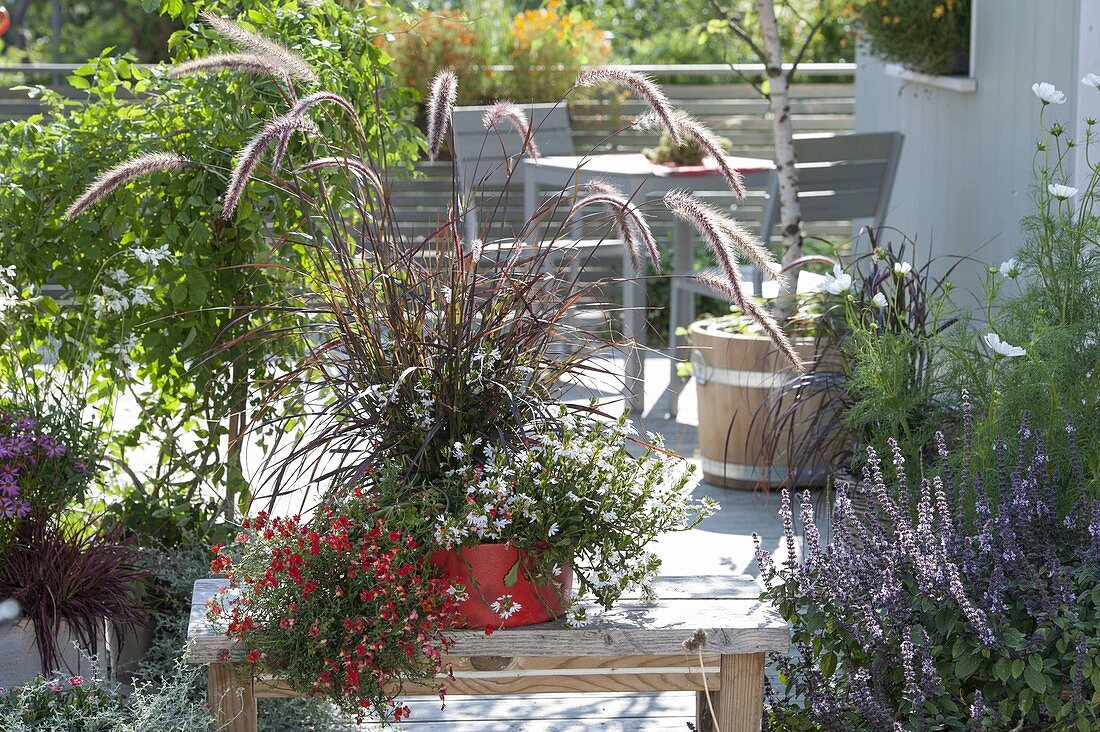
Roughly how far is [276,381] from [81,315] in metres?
0.89

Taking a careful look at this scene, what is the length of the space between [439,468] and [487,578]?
0.24 metres

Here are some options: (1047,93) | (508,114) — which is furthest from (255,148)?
(1047,93)

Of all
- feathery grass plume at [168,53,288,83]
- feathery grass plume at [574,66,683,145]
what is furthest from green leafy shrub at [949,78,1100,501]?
feathery grass plume at [168,53,288,83]

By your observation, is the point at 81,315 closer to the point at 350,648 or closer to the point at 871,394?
the point at 350,648

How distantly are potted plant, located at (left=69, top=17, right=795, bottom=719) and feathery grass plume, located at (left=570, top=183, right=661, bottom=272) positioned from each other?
0.4 inches

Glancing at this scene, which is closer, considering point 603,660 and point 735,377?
point 603,660

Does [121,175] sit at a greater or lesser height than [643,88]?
lesser

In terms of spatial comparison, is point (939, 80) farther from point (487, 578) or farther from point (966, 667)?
point (487, 578)

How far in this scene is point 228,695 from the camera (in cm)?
212

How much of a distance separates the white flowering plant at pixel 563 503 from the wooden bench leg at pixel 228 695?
375 mm

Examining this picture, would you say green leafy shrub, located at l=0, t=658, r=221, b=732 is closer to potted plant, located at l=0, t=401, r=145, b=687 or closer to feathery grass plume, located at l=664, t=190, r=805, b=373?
potted plant, located at l=0, t=401, r=145, b=687

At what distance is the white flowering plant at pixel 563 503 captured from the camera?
6.71 feet

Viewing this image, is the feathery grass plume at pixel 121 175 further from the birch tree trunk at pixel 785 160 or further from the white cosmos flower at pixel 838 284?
the birch tree trunk at pixel 785 160

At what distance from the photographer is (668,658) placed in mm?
2129
